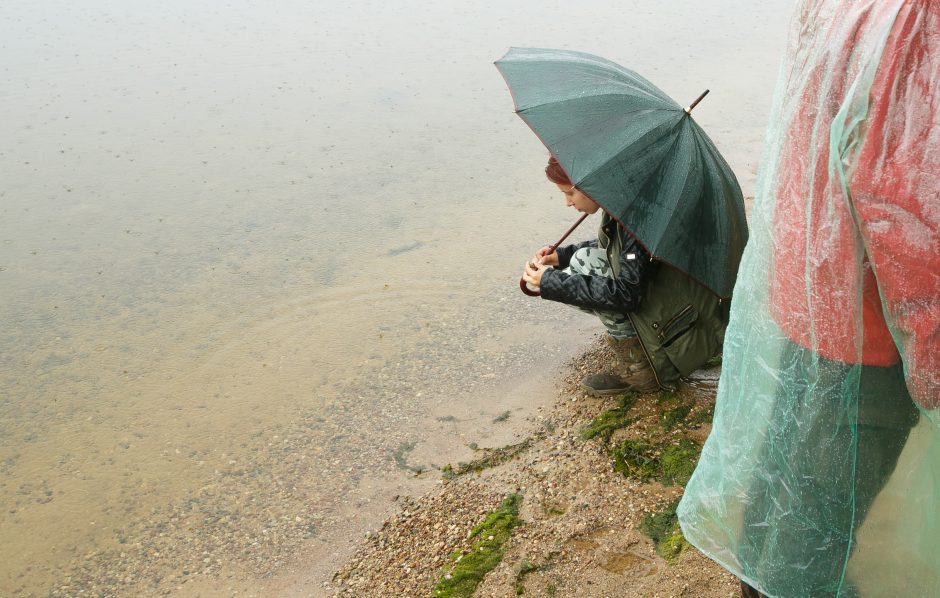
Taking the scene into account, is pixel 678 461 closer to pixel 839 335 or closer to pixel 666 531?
pixel 666 531

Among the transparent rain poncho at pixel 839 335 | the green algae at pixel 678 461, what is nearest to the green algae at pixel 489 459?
the green algae at pixel 678 461

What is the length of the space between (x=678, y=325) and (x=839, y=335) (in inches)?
59.2

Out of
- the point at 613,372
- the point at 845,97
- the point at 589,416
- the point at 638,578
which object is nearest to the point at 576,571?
the point at 638,578

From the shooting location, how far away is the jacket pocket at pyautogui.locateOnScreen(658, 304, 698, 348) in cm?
318

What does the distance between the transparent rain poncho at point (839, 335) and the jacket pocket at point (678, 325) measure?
1135 mm

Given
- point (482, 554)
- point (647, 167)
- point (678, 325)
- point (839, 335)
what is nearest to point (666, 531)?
point (482, 554)

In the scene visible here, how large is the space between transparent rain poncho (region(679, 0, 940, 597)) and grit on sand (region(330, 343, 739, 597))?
58 cm

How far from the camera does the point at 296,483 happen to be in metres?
3.46

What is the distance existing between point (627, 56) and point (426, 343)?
424cm

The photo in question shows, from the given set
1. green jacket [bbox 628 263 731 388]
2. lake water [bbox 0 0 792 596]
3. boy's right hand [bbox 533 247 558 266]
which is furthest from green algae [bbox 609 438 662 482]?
boy's right hand [bbox 533 247 558 266]

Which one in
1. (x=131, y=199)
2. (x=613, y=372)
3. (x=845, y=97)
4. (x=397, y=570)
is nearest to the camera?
(x=845, y=97)

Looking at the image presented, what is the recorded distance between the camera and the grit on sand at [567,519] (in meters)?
2.64

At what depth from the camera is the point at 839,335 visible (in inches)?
67.4

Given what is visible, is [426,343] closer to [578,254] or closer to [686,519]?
[578,254]
